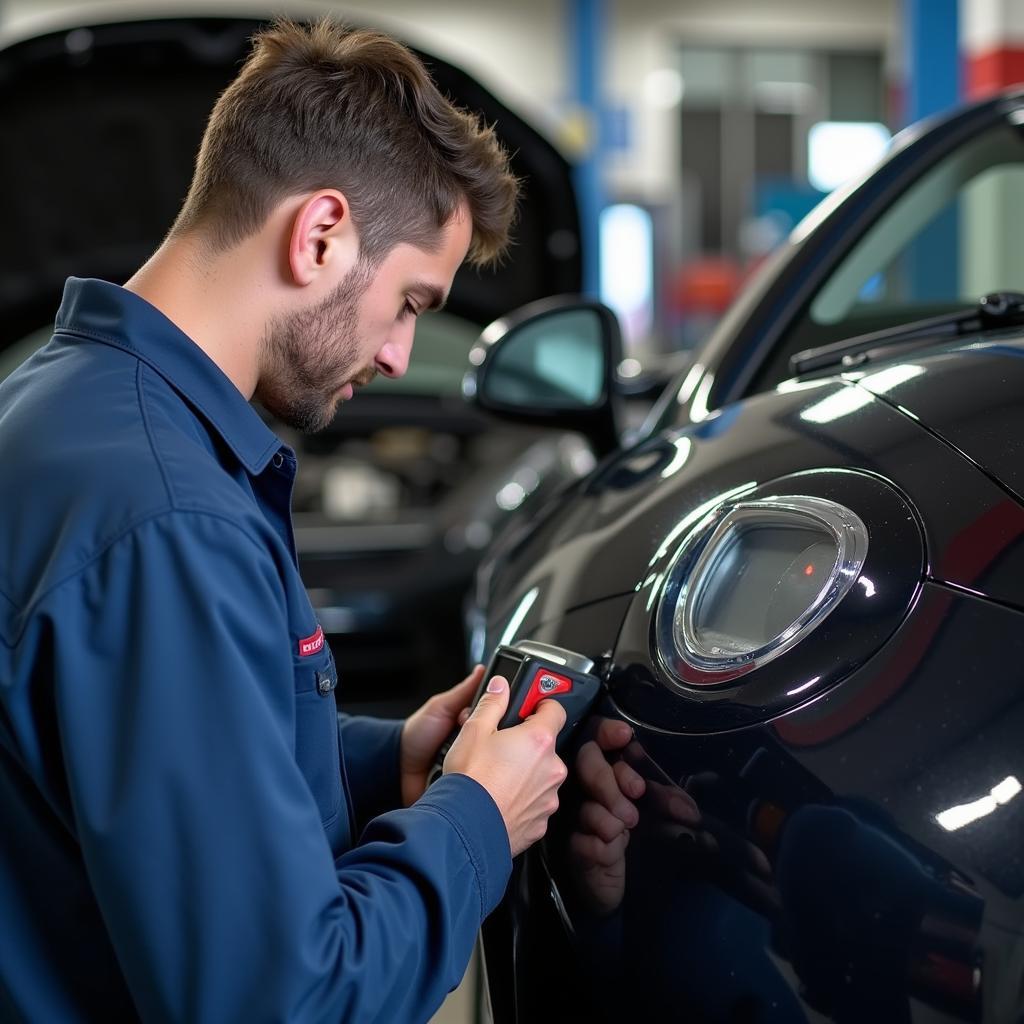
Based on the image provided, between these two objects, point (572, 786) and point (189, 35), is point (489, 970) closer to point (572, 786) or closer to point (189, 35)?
point (572, 786)

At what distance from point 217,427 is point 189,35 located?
8.84ft

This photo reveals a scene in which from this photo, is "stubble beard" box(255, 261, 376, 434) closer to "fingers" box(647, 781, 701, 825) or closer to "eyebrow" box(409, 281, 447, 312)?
"eyebrow" box(409, 281, 447, 312)

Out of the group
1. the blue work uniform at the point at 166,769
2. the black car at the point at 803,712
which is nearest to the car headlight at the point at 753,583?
the black car at the point at 803,712

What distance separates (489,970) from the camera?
4.07ft

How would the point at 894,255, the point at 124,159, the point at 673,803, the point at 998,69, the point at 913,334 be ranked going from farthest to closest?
the point at 998,69 < the point at 124,159 < the point at 894,255 < the point at 913,334 < the point at 673,803

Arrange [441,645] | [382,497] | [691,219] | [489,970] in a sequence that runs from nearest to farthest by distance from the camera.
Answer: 1. [489,970]
2. [441,645]
3. [382,497]
4. [691,219]

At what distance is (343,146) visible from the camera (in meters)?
1.22

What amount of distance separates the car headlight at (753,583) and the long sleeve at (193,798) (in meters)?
0.34

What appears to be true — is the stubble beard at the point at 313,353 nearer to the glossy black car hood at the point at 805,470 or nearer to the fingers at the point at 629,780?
the glossy black car hood at the point at 805,470

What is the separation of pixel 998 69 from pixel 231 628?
6.10m

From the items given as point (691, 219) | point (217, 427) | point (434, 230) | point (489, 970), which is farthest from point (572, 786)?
point (691, 219)

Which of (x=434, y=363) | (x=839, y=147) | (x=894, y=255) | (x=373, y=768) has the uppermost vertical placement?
(x=894, y=255)

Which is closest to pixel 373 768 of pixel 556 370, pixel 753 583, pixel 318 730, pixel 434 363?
pixel 318 730

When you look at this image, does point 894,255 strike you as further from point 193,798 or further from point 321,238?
point 193,798
